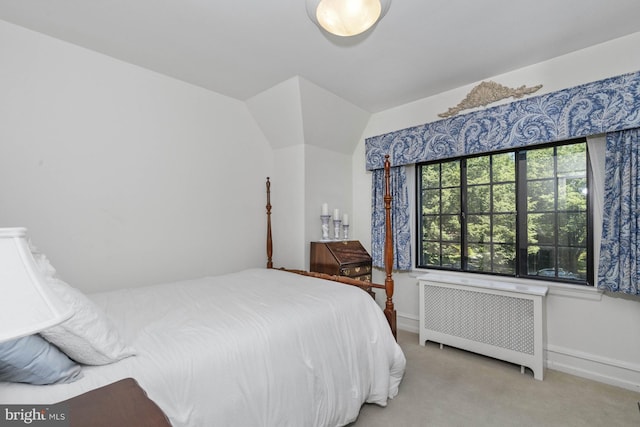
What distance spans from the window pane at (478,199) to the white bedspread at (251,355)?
1.70m

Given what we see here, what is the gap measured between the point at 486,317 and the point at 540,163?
144cm

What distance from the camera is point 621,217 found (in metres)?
2.08

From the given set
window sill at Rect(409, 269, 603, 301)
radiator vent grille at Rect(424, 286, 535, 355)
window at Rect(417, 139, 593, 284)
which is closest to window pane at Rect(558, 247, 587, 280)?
window at Rect(417, 139, 593, 284)

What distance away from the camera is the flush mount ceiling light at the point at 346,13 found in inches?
59.1

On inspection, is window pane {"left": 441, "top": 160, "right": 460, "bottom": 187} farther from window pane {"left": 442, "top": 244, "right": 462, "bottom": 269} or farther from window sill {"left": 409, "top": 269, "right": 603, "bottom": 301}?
window sill {"left": 409, "top": 269, "right": 603, "bottom": 301}

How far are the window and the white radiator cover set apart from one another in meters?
0.26

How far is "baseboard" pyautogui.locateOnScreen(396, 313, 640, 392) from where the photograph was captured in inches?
82.5

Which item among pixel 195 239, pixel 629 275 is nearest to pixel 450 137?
pixel 629 275

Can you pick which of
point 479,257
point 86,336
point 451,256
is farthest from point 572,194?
point 86,336

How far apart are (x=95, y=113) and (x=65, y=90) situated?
214mm

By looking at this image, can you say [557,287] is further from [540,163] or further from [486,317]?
[540,163]

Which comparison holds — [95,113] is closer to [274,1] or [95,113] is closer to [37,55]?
[37,55]

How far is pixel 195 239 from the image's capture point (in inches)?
109

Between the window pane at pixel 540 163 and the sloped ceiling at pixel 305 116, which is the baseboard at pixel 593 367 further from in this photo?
the sloped ceiling at pixel 305 116
